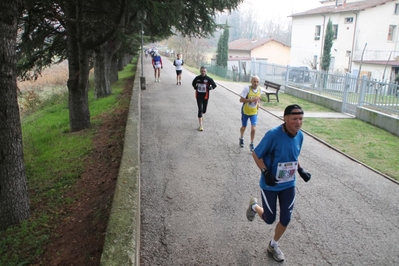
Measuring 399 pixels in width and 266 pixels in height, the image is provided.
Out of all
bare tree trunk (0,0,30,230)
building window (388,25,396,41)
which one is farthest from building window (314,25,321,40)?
bare tree trunk (0,0,30,230)

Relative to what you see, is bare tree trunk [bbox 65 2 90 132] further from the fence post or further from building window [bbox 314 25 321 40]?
building window [bbox 314 25 321 40]

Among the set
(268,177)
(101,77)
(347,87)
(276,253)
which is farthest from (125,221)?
(101,77)

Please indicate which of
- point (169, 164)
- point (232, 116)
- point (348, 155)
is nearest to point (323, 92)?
point (232, 116)

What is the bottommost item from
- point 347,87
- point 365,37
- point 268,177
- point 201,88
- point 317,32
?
point 268,177

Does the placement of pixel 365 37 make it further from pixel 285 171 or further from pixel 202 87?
pixel 285 171

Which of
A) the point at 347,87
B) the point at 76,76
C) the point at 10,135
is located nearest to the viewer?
the point at 10,135

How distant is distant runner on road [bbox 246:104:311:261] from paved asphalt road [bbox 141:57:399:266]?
56 cm

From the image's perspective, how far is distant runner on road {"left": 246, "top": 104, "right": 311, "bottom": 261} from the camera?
3.81 meters

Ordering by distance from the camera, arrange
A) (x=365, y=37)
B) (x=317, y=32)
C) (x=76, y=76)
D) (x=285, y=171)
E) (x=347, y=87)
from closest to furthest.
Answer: (x=285, y=171) → (x=76, y=76) → (x=347, y=87) → (x=365, y=37) → (x=317, y=32)

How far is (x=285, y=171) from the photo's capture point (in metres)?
3.88

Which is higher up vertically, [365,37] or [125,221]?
[365,37]

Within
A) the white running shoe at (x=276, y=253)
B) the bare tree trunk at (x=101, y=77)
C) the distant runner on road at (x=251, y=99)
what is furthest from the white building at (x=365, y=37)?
the white running shoe at (x=276, y=253)

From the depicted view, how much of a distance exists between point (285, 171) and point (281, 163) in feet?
0.37

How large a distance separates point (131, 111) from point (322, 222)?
5839mm
